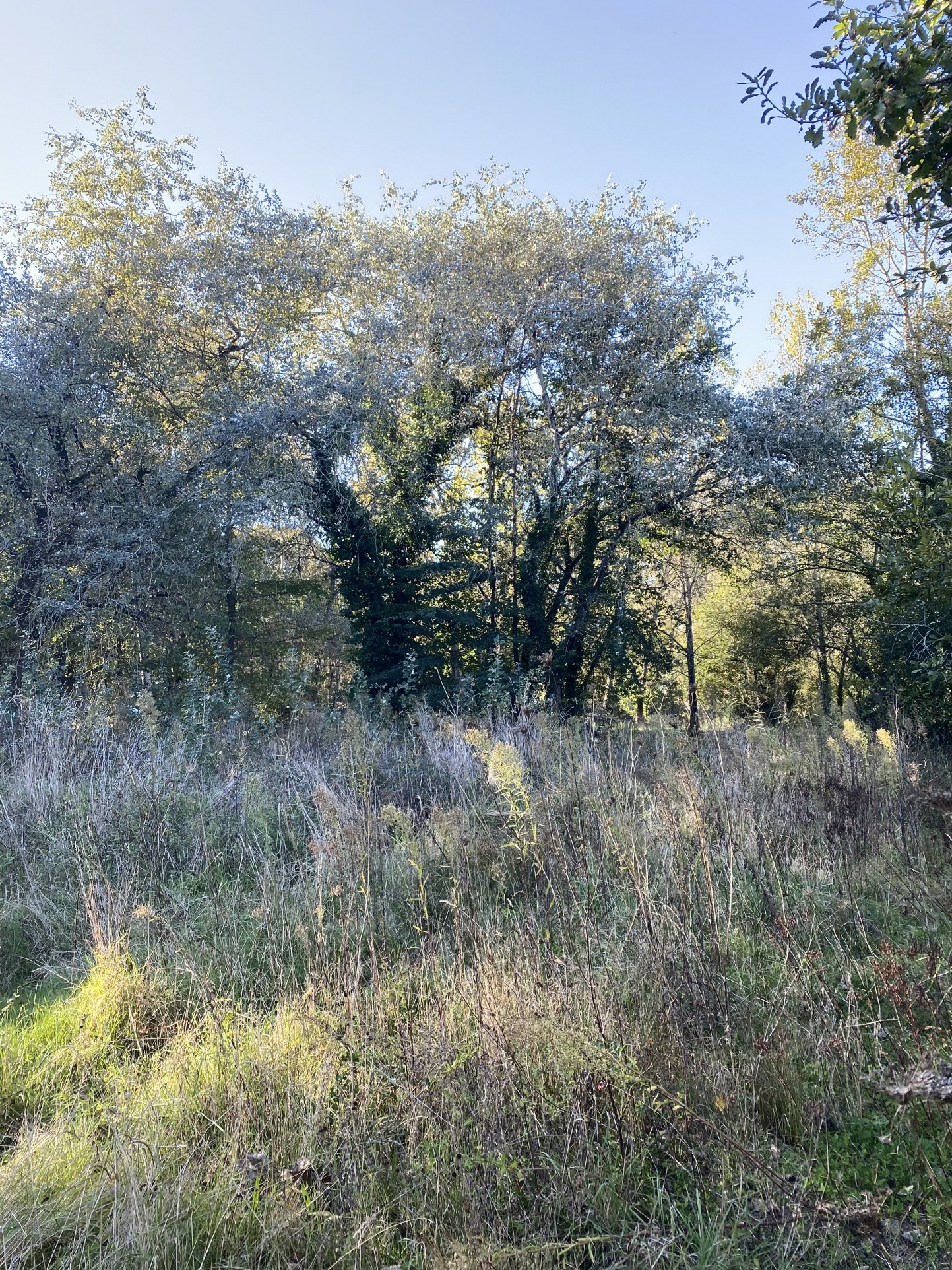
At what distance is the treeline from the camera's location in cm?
1268

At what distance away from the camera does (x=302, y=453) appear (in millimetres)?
13359

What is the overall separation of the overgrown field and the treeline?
25.0ft

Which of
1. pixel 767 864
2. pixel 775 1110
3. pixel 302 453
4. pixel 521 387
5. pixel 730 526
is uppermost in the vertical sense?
pixel 521 387

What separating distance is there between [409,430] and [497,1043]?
1365 cm

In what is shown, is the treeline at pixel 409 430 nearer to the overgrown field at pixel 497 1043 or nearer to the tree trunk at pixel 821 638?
the tree trunk at pixel 821 638

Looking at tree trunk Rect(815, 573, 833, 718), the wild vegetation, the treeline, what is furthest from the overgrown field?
tree trunk Rect(815, 573, 833, 718)

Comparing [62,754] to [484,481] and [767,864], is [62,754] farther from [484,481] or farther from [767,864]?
[484,481]

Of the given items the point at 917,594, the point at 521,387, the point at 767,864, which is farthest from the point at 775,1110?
the point at 521,387

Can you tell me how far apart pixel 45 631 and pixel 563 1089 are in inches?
490

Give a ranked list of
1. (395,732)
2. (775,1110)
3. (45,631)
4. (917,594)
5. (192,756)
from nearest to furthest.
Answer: (775,1110)
(192,756)
(917,594)
(395,732)
(45,631)

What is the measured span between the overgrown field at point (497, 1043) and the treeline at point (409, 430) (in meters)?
7.63

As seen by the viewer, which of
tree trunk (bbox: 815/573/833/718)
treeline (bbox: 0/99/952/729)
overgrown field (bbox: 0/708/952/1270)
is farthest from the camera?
tree trunk (bbox: 815/573/833/718)

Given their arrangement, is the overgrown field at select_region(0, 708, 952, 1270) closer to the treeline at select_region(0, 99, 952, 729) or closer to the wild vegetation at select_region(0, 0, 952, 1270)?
the wild vegetation at select_region(0, 0, 952, 1270)

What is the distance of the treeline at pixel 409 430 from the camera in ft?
41.6
